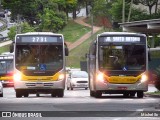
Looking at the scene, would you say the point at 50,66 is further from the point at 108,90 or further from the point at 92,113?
the point at 92,113

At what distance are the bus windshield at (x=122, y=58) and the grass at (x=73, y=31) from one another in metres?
66.7

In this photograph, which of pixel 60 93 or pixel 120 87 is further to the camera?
pixel 60 93

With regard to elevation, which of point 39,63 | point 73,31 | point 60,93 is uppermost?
point 73,31

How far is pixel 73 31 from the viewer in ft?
347

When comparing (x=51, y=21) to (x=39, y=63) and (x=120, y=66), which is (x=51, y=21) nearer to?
(x=39, y=63)

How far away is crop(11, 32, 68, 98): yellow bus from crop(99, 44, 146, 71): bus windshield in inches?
83.9

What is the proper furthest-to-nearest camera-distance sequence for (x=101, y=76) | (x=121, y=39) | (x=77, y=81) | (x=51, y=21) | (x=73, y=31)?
(x=73, y=31)
(x=51, y=21)
(x=77, y=81)
(x=121, y=39)
(x=101, y=76)

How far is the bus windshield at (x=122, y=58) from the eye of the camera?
3114cm

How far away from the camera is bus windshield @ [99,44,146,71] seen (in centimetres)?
3114

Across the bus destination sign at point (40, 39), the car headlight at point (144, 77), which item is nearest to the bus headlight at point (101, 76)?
the car headlight at point (144, 77)

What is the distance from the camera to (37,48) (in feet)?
106

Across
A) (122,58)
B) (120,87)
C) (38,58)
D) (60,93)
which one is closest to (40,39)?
(38,58)

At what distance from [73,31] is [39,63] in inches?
2907

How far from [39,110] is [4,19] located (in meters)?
89.7
